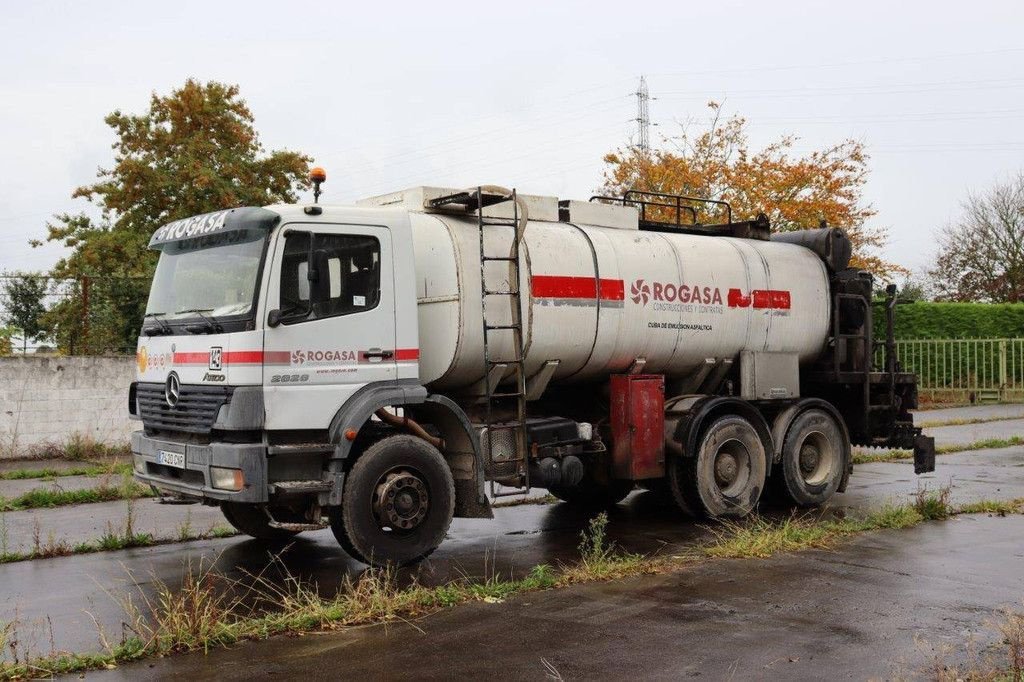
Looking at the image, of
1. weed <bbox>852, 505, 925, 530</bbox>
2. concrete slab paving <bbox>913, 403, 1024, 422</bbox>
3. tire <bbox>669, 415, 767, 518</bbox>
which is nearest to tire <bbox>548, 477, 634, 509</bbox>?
tire <bbox>669, 415, 767, 518</bbox>

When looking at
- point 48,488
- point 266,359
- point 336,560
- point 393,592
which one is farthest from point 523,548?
point 48,488

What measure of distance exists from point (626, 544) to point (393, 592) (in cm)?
298

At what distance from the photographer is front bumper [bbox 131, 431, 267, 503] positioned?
7863 mm

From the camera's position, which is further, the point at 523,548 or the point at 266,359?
the point at 523,548

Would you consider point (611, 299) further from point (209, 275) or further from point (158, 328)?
point (158, 328)

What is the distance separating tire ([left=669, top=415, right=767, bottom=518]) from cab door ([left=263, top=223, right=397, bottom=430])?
3.80m

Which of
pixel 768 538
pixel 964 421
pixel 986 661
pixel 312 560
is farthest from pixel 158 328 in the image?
pixel 964 421

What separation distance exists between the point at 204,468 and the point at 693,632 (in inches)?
156

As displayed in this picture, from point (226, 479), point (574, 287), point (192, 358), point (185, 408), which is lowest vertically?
point (226, 479)

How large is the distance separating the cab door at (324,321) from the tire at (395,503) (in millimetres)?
537

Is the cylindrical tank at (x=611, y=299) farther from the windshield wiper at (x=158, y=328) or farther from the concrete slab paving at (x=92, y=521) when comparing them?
the concrete slab paving at (x=92, y=521)

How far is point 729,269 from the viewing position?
1155 centimetres

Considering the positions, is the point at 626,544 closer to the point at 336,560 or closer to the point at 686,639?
the point at 336,560

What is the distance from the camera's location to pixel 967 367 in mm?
26719
